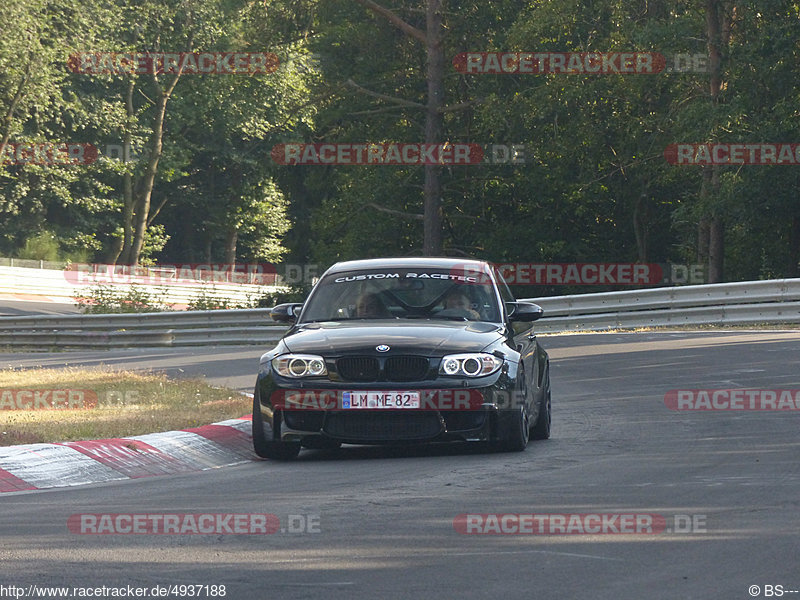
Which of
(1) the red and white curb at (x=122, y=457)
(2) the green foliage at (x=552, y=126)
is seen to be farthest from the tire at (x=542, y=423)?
(2) the green foliage at (x=552, y=126)

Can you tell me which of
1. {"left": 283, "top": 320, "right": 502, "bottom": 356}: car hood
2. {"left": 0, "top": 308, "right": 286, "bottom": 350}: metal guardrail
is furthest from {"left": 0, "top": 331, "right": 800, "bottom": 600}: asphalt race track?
{"left": 0, "top": 308, "right": 286, "bottom": 350}: metal guardrail

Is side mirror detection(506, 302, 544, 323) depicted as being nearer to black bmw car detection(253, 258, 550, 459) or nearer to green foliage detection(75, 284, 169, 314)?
black bmw car detection(253, 258, 550, 459)

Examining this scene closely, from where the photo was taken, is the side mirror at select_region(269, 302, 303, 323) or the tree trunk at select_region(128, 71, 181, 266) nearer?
the side mirror at select_region(269, 302, 303, 323)

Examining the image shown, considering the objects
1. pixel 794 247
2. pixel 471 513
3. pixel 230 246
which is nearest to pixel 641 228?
pixel 794 247

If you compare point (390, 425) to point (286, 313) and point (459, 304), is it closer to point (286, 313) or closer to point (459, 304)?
point (459, 304)

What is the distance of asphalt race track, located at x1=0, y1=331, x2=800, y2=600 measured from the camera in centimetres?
561

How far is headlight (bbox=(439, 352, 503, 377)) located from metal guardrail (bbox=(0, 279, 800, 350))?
40.5ft

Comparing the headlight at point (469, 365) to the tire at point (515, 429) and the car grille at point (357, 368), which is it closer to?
the tire at point (515, 429)

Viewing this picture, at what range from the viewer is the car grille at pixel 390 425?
947 centimetres

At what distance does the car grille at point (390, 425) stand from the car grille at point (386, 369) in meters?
0.25

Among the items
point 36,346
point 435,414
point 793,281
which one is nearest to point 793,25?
point 793,281

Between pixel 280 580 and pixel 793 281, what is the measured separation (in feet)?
59.4

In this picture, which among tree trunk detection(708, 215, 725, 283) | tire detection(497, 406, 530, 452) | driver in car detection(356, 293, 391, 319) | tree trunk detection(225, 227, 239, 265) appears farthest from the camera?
tree trunk detection(225, 227, 239, 265)

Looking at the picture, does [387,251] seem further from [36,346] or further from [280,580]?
[280,580]
